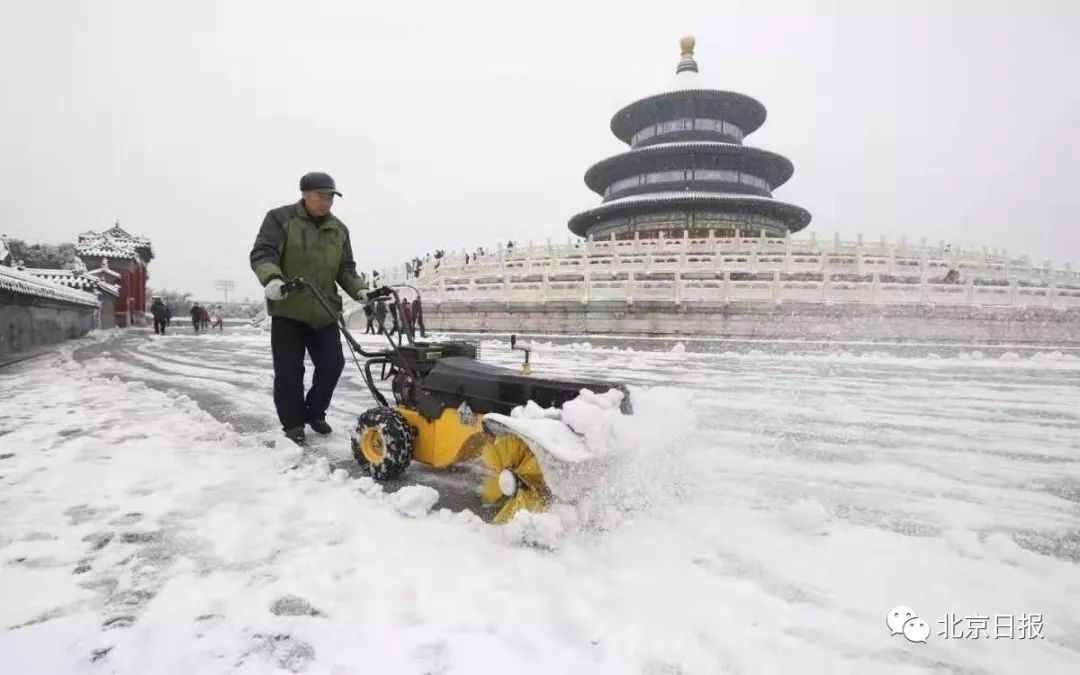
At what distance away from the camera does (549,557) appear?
208 centimetres

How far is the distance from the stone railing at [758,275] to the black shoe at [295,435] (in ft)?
46.4

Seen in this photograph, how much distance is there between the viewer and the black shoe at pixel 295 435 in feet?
12.4

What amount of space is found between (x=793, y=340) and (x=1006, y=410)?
10.4m

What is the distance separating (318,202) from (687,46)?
43.9m

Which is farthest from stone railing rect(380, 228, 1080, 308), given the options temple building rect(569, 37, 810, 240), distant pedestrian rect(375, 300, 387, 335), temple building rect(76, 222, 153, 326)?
temple building rect(76, 222, 153, 326)

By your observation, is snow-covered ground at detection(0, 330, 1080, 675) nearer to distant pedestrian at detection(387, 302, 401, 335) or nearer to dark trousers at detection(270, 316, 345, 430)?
dark trousers at detection(270, 316, 345, 430)

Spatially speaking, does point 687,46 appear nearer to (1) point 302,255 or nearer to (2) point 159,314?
(2) point 159,314

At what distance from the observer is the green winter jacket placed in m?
3.56

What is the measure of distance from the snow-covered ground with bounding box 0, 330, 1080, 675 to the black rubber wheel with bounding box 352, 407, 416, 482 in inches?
4.5

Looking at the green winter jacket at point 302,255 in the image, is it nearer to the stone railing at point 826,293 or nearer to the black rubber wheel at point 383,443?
the black rubber wheel at point 383,443

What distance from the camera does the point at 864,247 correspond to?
2408 cm

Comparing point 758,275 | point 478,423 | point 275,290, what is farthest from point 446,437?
point 758,275

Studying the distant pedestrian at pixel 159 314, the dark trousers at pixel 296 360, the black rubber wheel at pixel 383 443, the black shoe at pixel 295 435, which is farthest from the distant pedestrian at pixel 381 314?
the distant pedestrian at pixel 159 314

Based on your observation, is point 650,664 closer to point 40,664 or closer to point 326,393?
point 40,664
